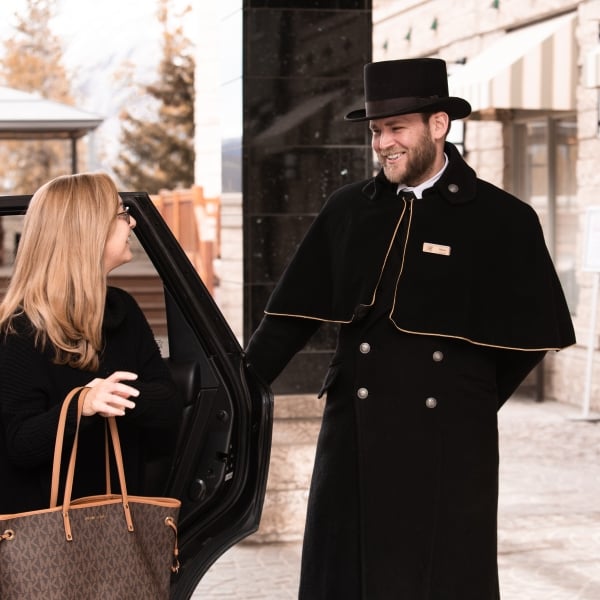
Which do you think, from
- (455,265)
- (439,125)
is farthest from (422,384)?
(439,125)

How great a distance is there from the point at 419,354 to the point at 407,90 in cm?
70

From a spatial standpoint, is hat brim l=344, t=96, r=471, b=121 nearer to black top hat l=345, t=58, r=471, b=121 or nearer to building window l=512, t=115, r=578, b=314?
black top hat l=345, t=58, r=471, b=121

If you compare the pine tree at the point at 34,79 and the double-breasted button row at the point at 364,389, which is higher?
the pine tree at the point at 34,79

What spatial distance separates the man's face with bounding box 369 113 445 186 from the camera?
136 inches

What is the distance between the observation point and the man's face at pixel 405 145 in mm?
3467

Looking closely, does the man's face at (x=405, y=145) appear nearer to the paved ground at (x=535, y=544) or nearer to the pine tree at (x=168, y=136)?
the paved ground at (x=535, y=544)

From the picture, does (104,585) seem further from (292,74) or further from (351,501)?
(292,74)

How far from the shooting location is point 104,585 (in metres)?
Result: 2.57

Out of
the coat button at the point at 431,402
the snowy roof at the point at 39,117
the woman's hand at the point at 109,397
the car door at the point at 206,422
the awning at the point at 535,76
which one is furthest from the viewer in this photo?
the snowy roof at the point at 39,117

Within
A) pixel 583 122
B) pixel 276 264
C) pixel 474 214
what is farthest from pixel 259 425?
pixel 583 122

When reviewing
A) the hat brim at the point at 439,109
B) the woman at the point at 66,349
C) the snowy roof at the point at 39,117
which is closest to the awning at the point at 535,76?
the snowy roof at the point at 39,117

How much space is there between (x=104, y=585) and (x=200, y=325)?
949 mm

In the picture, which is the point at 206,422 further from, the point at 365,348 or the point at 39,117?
the point at 39,117

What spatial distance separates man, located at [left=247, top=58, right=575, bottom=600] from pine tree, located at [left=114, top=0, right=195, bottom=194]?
47.1 meters
